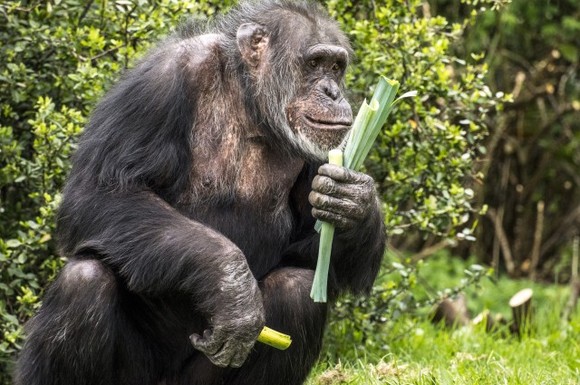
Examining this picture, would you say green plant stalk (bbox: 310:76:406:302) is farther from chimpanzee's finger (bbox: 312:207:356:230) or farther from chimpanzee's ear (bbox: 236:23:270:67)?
chimpanzee's ear (bbox: 236:23:270:67)

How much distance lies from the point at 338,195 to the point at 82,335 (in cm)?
144

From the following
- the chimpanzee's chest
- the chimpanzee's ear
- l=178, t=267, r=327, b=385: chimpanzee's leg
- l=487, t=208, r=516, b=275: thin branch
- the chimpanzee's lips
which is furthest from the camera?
l=487, t=208, r=516, b=275: thin branch

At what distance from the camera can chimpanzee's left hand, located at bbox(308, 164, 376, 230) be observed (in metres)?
5.62

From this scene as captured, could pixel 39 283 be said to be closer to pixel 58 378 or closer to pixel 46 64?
pixel 46 64

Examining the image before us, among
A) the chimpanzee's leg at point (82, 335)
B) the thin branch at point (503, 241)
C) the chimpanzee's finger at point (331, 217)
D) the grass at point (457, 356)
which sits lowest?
the thin branch at point (503, 241)

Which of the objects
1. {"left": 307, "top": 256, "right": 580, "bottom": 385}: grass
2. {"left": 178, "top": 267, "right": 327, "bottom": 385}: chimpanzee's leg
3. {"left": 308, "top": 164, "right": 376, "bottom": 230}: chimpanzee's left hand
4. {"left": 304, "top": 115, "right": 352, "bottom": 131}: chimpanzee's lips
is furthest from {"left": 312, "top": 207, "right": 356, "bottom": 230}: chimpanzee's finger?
{"left": 307, "top": 256, "right": 580, "bottom": 385}: grass

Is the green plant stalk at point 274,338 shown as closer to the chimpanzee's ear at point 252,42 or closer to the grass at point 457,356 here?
the grass at point 457,356

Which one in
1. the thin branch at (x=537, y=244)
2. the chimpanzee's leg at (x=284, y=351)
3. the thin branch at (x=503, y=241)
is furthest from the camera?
the thin branch at (x=503, y=241)

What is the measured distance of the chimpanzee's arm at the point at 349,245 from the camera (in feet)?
19.6

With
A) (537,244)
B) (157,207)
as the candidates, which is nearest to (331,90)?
(157,207)

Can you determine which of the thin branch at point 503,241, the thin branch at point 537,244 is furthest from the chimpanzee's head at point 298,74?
the thin branch at point 503,241

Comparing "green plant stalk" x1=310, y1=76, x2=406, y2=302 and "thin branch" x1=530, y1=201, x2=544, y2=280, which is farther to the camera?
"thin branch" x1=530, y1=201, x2=544, y2=280

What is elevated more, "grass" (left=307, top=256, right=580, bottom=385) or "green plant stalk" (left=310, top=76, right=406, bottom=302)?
"green plant stalk" (left=310, top=76, right=406, bottom=302)

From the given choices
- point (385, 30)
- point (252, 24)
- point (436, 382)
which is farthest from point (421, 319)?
point (252, 24)
